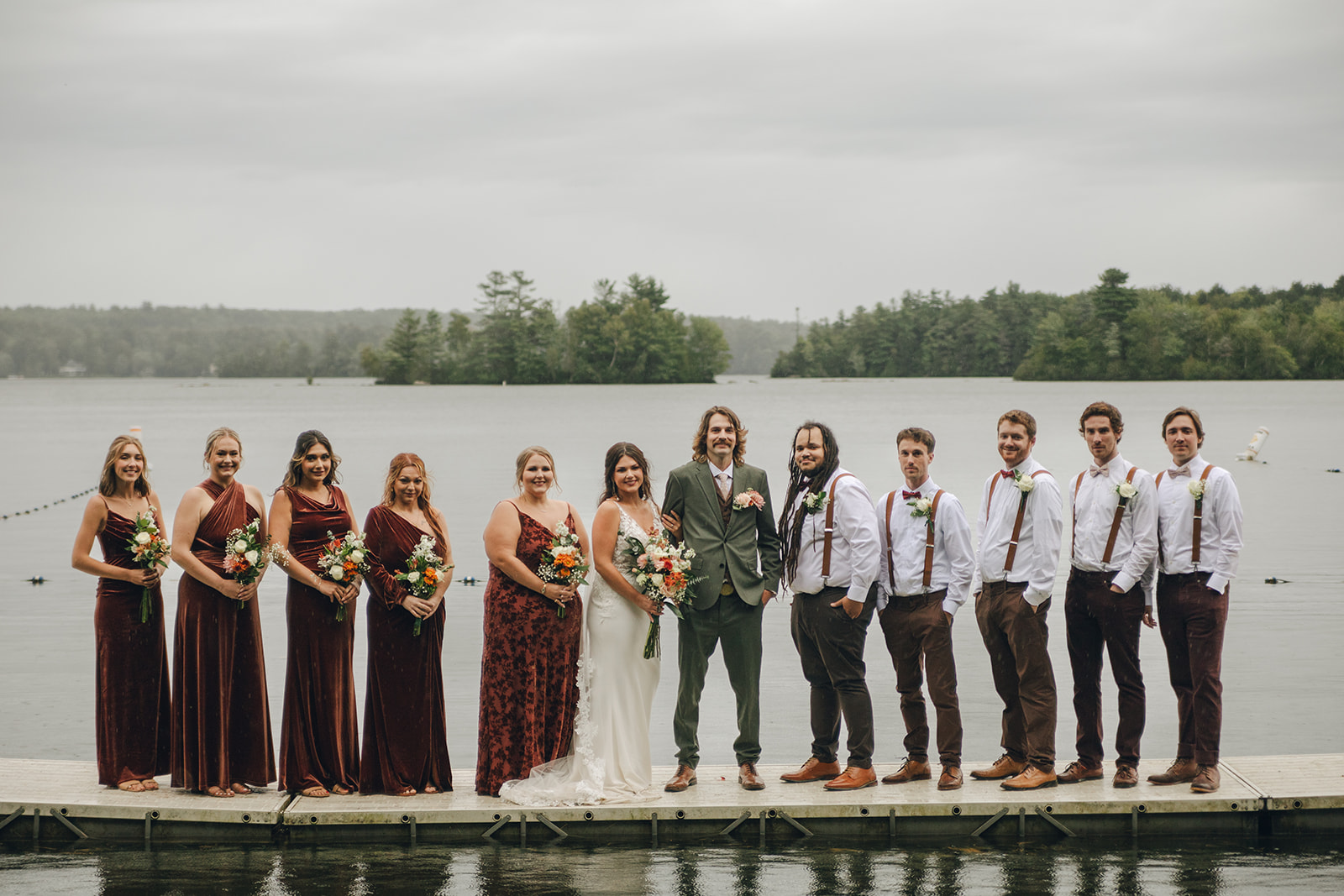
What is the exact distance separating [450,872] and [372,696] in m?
1.21

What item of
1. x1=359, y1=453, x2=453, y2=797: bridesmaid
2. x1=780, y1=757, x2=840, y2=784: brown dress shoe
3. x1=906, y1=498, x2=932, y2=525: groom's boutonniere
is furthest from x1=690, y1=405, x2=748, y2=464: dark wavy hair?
x1=780, y1=757, x2=840, y2=784: brown dress shoe

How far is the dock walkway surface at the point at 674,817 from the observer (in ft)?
24.4

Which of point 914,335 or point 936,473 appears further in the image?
point 914,335

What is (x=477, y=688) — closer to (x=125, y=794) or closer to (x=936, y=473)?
(x=125, y=794)

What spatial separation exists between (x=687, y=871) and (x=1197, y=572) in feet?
11.1

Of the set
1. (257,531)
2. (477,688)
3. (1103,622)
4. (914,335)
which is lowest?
(477,688)

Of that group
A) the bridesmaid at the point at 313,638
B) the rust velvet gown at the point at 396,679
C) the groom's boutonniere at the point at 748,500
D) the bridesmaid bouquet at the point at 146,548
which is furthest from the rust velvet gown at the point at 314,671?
the groom's boutonniere at the point at 748,500

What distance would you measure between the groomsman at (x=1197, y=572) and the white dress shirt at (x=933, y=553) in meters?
1.15

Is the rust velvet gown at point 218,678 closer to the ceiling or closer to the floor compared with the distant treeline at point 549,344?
closer to the floor

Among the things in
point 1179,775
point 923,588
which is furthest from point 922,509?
point 1179,775

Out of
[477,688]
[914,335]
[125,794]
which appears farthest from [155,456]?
[914,335]

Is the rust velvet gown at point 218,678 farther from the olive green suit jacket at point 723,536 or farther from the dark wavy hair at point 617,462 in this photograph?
the olive green suit jacket at point 723,536

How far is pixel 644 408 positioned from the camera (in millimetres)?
101938

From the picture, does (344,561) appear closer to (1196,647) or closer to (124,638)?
(124,638)
